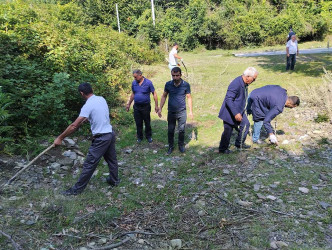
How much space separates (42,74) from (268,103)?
5.42 meters

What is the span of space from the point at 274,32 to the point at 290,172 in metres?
23.9

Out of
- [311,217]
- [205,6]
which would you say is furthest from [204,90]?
[205,6]

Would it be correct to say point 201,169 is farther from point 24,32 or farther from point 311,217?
point 24,32

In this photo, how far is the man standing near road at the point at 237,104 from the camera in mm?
5219

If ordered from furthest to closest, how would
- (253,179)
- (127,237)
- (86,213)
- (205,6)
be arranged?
(205,6)
(253,179)
(86,213)
(127,237)

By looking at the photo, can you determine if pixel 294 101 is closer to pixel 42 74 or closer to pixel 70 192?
pixel 70 192

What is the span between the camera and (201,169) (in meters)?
5.34

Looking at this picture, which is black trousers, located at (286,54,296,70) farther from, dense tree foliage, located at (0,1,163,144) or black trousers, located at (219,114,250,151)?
black trousers, located at (219,114,250,151)

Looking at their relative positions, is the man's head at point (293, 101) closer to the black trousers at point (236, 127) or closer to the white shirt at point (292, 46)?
the black trousers at point (236, 127)

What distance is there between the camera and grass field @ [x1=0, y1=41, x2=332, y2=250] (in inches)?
134

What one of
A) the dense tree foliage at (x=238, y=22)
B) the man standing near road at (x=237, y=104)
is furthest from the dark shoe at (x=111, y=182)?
the dense tree foliage at (x=238, y=22)

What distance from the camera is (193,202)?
165 inches

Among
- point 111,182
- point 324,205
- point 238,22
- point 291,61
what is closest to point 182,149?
point 111,182

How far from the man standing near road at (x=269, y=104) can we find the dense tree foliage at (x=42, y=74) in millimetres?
4311
